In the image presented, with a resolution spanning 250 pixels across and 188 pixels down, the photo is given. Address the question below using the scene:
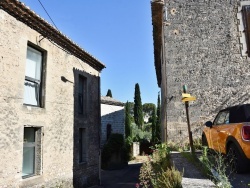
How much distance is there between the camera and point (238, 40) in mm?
11609

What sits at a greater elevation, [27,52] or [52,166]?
[27,52]

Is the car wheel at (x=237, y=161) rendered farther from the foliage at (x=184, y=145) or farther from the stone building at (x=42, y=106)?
the stone building at (x=42, y=106)

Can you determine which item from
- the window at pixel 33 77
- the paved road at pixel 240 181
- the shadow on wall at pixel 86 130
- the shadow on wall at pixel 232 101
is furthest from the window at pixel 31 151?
the shadow on wall at pixel 232 101

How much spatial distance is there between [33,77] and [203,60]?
23.9 feet

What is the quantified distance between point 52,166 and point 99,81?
20.2ft

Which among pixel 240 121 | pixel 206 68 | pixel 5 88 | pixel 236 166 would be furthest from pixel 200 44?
pixel 5 88

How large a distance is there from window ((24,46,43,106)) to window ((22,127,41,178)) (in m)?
0.99

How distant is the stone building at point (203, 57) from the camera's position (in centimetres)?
1143

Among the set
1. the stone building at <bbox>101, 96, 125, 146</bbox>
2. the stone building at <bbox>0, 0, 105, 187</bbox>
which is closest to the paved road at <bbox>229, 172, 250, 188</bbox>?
the stone building at <bbox>0, 0, 105, 187</bbox>

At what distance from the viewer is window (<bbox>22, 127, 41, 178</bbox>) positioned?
8.63 meters

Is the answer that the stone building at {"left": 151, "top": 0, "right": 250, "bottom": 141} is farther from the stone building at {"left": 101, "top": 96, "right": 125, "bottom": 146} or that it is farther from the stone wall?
the stone building at {"left": 101, "top": 96, "right": 125, "bottom": 146}

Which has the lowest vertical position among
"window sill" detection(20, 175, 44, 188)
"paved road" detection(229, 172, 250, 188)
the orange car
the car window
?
"window sill" detection(20, 175, 44, 188)

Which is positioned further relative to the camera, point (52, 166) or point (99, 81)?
point (99, 81)

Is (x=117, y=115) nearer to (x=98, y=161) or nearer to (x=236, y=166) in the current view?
(x=98, y=161)
